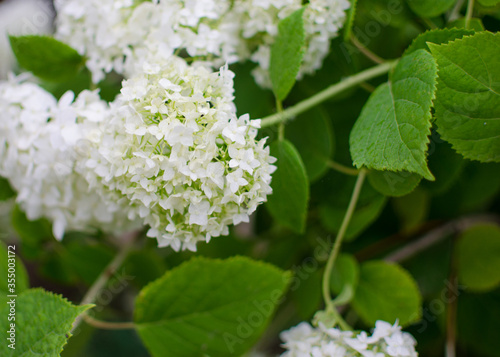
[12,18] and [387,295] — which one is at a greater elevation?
[12,18]

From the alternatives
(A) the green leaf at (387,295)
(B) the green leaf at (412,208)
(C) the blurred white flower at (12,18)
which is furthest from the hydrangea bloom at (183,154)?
(C) the blurred white flower at (12,18)

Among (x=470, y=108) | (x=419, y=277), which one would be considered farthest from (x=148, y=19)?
(x=419, y=277)

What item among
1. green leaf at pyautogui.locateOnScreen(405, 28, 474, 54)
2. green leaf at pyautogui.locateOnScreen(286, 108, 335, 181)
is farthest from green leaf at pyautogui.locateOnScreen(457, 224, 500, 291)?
green leaf at pyautogui.locateOnScreen(405, 28, 474, 54)

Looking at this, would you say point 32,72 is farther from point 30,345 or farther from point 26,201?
point 30,345

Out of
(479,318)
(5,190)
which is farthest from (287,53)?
(479,318)

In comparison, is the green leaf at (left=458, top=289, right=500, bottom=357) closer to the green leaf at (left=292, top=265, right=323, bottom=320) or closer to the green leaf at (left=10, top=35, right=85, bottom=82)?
the green leaf at (left=292, top=265, right=323, bottom=320)

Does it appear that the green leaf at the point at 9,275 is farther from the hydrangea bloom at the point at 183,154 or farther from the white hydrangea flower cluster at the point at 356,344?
the white hydrangea flower cluster at the point at 356,344

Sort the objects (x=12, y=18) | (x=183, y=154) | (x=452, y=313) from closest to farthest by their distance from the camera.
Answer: (x=183, y=154)
(x=452, y=313)
(x=12, y=18)

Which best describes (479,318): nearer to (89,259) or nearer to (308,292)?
(308,292)
